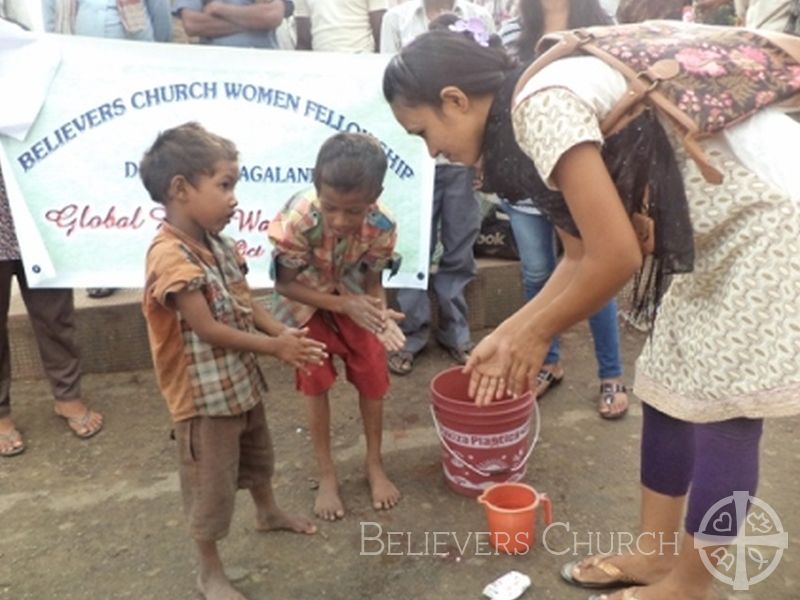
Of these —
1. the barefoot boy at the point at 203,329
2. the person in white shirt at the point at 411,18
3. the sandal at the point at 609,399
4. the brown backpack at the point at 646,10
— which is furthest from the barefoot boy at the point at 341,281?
the brown backpack at the point at 646,10

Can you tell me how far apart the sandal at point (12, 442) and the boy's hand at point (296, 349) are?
178 centimetres

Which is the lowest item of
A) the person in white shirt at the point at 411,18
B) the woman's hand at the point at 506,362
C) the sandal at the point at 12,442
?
the sandal at the point at 12,442

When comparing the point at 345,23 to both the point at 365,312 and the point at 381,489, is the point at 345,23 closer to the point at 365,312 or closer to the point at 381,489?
the point at 365,312

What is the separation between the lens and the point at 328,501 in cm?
298

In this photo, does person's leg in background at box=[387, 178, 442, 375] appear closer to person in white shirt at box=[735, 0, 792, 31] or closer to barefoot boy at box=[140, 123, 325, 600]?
barefoot boy at box=[140, 123, 325, 600]

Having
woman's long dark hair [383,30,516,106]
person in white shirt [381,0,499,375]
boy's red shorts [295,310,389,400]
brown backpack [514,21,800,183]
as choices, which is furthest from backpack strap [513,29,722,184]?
person in white shirt [381,0,499,375]

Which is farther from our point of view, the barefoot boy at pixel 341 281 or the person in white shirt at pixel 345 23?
the person in white shirt at pixel 345 23

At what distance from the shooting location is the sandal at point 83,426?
141 inches

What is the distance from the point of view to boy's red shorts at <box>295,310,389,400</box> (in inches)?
115

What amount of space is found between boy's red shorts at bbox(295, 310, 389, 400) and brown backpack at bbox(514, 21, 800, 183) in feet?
4.56

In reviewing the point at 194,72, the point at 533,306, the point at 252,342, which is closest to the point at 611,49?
the point at 533,306

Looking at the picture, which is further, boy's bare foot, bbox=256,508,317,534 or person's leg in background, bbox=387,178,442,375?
person's leg in background, bbox=387,178,442,375

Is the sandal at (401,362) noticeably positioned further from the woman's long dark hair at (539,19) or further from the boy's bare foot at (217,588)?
the boy's bare foot at (217,588)

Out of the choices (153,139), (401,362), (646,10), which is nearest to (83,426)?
(153,139)
